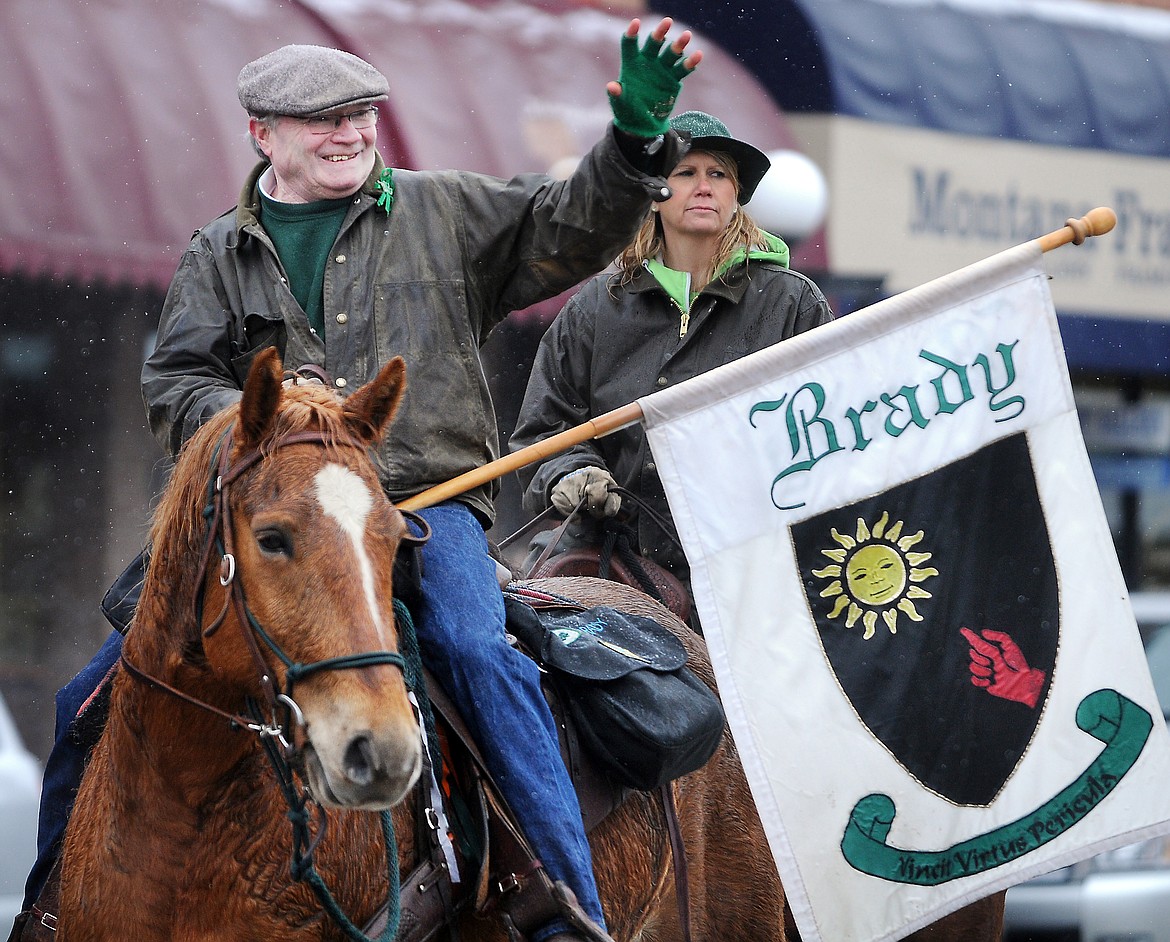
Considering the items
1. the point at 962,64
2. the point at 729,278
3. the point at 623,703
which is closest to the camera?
the point at 623,703

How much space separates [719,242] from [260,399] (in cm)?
241

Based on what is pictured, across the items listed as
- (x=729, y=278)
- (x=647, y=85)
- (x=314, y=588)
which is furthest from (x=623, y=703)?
(x=729, y=278)

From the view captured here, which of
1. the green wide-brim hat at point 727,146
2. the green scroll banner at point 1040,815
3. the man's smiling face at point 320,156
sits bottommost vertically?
the green scroll banner at point 1040,815

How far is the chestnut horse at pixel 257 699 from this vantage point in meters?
2.81

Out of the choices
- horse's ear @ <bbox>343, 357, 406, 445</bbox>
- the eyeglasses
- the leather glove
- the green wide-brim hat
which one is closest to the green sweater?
the eyeglasses

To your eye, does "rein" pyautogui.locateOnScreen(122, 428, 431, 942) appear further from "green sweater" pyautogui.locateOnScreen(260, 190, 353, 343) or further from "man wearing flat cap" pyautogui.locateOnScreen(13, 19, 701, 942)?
"green sweater" pyautogui.locateOnScreen(260, 190, 353, 343)

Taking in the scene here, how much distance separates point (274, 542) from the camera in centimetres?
290

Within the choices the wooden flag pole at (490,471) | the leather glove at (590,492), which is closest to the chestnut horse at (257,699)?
the wooden flag pole at (490,471)

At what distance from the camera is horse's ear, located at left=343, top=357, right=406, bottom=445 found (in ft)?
10.2

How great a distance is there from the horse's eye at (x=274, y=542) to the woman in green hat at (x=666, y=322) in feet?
6.73

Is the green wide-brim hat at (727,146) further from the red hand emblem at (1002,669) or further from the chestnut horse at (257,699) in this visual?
the chestnut horse at (257,699)

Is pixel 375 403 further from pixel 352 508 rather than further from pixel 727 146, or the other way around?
pixel 727 146

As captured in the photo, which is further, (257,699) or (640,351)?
(640,351)

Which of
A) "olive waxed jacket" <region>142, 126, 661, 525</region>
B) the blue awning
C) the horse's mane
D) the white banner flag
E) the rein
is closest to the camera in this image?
the rein
